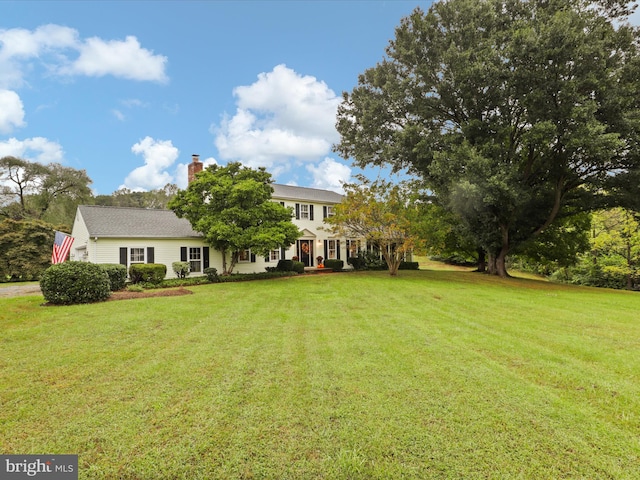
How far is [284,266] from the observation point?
2011 centimetres

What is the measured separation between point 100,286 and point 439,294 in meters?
12.0

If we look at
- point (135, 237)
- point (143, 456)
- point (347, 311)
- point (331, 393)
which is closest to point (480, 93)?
point (347, 311)

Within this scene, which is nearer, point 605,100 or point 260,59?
point 605,100

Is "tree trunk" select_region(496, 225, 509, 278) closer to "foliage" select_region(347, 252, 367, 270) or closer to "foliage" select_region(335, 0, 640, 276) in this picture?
"foliage" select_region(335, 0, 640, 276)

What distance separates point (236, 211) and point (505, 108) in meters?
15.0

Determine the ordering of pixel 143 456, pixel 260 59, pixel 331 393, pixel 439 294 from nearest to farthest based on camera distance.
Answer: pixel 143 456
pixel 331 393
pixel 439 294
pixel 260 59

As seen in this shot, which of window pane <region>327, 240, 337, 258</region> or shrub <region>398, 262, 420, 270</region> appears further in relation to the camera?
shrub <region>398, 262, 420, 270</region>

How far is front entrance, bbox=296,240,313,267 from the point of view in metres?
23.0

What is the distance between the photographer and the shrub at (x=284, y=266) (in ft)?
65.9

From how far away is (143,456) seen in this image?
2.58 meters

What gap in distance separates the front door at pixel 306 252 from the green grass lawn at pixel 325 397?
1597 cm

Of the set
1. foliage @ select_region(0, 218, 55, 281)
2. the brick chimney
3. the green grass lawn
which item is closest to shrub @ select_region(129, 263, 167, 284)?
the green grass lawn

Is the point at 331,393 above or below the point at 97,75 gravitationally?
below

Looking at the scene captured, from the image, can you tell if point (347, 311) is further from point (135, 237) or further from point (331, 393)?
point (135, 237)
